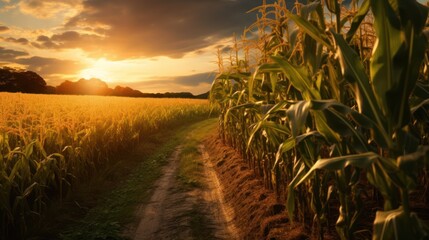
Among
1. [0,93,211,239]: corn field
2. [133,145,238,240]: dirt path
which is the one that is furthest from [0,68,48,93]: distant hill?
[133,145,238,240]: dirt path

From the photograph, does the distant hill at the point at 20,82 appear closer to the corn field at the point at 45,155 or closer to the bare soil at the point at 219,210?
the corn field at the point at 45,155

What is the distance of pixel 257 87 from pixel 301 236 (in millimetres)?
2607

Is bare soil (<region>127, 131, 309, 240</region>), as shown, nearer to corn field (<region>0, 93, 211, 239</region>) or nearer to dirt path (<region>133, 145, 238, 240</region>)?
dirt path (<region>133, 145, 238, 240</region>)

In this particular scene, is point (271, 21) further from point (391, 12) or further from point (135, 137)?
point (135, 137)

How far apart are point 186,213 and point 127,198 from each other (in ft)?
5.86

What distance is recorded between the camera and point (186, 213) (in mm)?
6340

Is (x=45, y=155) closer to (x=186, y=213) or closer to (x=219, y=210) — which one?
(x=186, y=213)

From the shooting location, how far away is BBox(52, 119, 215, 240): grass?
5.69 m

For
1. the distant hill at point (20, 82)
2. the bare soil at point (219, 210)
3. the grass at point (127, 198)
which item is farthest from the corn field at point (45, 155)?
the distant hill at point (20, 82)

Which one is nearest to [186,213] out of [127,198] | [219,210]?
[219,210]

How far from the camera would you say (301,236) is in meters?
4.41

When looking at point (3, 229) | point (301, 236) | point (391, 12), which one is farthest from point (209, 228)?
point (391, 12)

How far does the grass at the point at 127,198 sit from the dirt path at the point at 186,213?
5.6 inches

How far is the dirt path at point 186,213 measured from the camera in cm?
554
